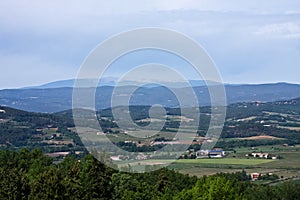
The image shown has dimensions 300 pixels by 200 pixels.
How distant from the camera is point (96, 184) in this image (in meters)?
35.7

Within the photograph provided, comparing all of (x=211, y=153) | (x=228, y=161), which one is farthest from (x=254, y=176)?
(x=211, y=153)

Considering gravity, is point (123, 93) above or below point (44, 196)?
above

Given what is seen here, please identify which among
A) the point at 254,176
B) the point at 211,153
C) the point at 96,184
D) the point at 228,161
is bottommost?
the point at 254,176

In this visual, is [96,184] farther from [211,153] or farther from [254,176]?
[211,153]

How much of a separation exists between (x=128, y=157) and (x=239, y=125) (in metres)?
80.0

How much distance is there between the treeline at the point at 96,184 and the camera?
29.7 meters

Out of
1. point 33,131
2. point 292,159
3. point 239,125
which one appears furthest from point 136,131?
point 239,125

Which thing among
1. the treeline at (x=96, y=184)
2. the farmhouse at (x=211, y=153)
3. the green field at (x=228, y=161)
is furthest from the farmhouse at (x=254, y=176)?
the treeline at (x=96, y=184)

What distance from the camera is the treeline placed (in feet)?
97.3

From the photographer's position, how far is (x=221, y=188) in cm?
2866

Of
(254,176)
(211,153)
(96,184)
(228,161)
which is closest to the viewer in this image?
(96,184)

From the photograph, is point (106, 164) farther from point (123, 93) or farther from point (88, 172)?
point (123, 93)

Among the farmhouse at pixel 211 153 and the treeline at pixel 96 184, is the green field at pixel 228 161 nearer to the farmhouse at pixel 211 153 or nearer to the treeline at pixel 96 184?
the farmhouse at pixel 211 153

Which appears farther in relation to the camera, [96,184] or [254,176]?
[254,176]
